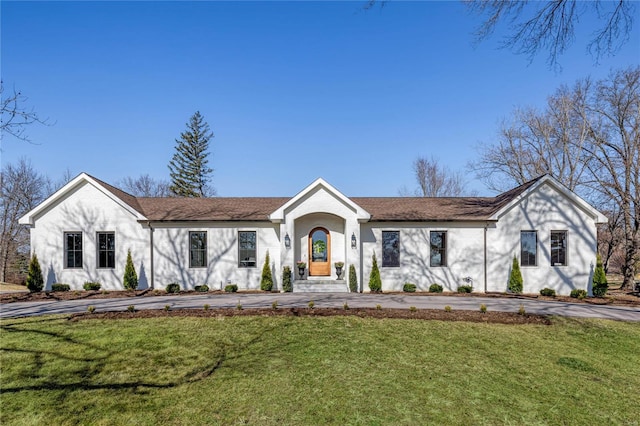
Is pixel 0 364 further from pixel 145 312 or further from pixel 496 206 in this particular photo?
pixel 496 206

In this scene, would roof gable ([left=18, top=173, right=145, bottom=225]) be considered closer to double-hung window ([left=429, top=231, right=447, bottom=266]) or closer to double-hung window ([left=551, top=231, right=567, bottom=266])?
double-hung window ([left=429, top=231, right=447, bottom=266])

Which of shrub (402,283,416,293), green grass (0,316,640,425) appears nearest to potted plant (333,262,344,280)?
shrub (402,283,416,293)

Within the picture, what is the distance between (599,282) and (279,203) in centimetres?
1717

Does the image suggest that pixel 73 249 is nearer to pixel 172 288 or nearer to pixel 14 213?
pixel 172 288

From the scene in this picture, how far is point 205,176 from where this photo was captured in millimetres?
45656

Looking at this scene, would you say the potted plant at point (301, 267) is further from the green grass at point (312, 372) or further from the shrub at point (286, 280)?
the green grass at point (312, 372)

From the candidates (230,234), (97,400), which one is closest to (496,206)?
(230,234)

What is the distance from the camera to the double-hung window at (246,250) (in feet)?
56.0

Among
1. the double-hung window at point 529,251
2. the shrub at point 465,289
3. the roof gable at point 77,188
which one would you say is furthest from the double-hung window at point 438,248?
the roof gable at point 77,188

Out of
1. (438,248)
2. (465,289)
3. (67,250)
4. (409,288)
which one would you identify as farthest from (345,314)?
(67,250)

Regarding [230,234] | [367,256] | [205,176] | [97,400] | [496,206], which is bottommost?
A: [97,400]

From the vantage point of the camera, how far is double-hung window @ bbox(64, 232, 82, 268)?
53.9 feet

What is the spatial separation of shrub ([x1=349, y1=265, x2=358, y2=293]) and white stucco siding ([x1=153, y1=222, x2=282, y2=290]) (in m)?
3.74

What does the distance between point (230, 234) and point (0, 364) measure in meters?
10.7
